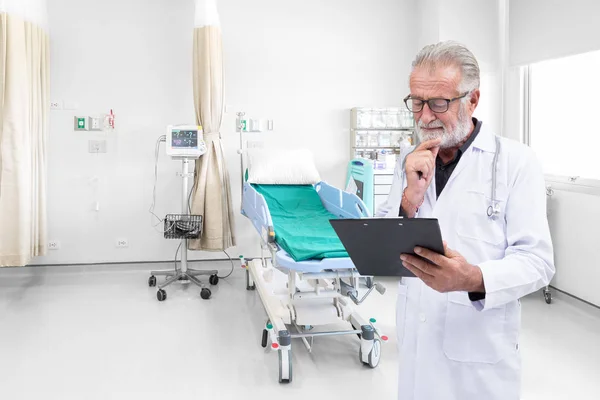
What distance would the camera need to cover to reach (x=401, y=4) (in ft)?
19.7

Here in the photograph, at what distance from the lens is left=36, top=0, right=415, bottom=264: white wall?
17.9 feet

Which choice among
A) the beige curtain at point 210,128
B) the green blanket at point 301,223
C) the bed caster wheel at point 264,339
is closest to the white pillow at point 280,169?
the green blanket at point 301,223

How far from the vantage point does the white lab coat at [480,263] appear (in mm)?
1311

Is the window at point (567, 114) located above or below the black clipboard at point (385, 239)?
above

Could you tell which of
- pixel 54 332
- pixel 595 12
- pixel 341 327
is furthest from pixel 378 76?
pixel 54 332

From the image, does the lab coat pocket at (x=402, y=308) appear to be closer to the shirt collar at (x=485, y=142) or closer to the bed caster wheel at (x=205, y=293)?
the shirt collar at (x=485, y=142)

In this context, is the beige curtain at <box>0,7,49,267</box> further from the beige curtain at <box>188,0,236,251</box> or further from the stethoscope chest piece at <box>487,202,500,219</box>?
the stethoscope chest piece at <box>487,202,500,219</box>

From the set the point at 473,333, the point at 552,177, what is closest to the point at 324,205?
the point at 552,177

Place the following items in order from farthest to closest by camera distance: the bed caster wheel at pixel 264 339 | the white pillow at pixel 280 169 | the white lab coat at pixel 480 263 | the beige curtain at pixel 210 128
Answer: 1. the beige curtain at pixel 210 128
2. the white pillow at pixel 280 169
3. the bed caster wheel at pixel 264 339
4. the white lab coat at pixel 480 263

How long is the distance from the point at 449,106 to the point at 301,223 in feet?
9.35

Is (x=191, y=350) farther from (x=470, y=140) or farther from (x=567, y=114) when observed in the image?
(x=567, y=114)

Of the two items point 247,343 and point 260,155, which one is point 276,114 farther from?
point 247,343

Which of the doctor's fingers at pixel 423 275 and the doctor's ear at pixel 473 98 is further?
the doctor's ear at pixel 473 98

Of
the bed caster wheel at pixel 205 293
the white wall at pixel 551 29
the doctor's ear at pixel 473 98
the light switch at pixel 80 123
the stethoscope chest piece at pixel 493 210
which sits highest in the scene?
the white wall at pixel 551 29
